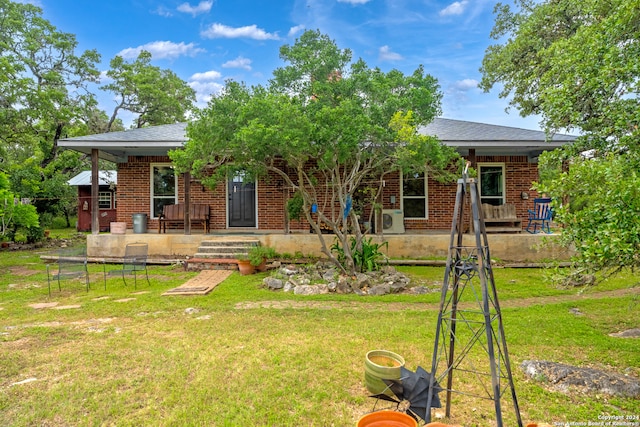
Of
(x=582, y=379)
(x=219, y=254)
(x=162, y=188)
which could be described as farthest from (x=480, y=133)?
(x=162, y=188)

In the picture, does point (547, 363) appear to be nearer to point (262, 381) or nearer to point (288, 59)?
point (262, 381)

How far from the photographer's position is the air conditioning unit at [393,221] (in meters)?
10.6

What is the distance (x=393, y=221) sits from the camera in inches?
420

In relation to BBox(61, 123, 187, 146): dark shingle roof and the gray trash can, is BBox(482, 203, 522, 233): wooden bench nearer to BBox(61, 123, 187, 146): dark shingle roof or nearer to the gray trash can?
BBox(61, 123, 187, 146): dark shingle roof

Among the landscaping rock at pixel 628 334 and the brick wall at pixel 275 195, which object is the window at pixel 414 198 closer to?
the brick wall at pixel 275 195

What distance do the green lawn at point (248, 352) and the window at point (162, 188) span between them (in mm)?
4824

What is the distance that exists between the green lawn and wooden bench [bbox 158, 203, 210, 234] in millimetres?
3867

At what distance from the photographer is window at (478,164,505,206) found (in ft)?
36.7

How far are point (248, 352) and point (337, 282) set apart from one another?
11.1 feet

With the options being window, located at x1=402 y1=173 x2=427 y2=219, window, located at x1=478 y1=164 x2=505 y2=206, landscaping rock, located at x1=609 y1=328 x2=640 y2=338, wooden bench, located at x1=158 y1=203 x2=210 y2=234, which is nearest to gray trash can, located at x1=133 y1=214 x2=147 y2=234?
wooden bench, located at x1=158 y1=203 x2=210 y2=234

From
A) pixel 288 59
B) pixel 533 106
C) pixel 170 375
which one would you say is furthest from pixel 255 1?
pixel 170 375

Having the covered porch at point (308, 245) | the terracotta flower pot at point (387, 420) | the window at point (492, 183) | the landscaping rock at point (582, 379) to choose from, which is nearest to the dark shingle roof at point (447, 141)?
the window at point (492, 183)

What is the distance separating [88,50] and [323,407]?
79.5 feet

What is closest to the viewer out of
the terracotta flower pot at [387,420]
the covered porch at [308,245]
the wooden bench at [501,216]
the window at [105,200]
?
the terracotta flower pot at [387,420]
